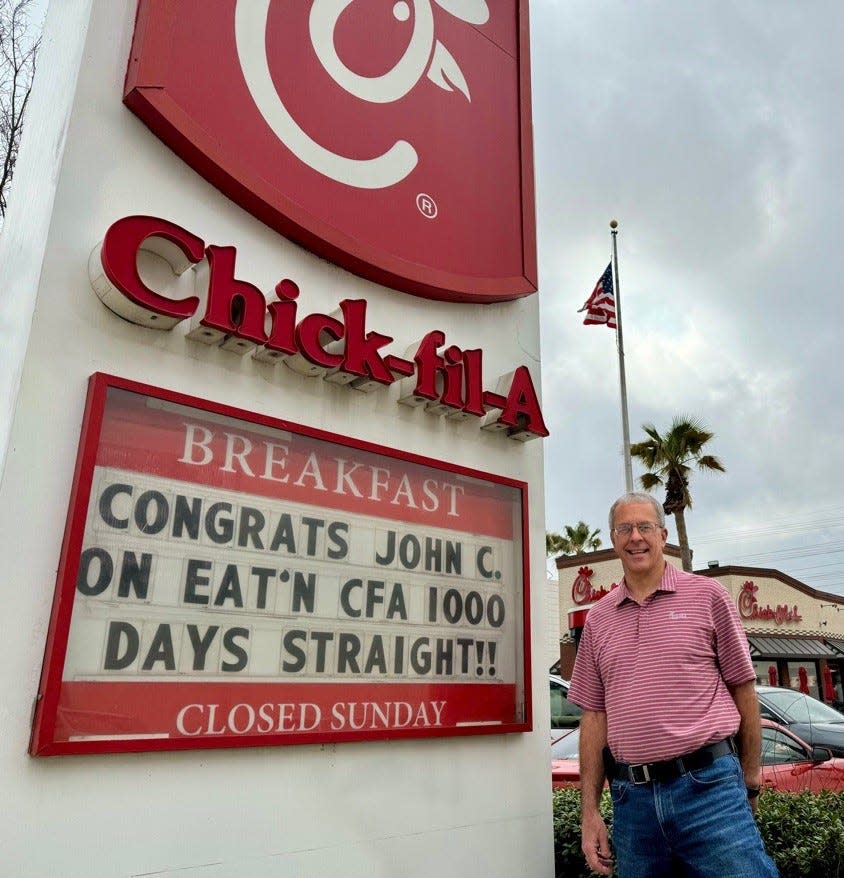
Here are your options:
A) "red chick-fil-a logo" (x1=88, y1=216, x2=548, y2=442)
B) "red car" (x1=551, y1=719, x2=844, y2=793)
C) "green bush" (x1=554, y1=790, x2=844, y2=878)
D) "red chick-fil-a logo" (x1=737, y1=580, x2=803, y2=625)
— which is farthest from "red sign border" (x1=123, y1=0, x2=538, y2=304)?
"red chick-fil-a logo" (x1=737, y1=580, x2=803, y2=625)

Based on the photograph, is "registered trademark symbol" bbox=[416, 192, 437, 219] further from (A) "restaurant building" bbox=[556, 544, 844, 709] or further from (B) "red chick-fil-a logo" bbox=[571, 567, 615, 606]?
(B) "red chick-fil-a logo" bbox=[571, 567, 615, 606]

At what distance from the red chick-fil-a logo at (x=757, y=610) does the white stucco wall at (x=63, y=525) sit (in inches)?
1025

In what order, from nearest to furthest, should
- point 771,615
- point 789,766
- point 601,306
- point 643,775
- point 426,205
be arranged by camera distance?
1. point 643,775
2. point 426,205
3. point 789,766
4. point 601,306
5. point 771,615

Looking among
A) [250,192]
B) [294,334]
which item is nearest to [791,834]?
[294,334]

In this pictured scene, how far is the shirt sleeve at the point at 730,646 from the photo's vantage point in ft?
11.3

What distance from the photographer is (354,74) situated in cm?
491

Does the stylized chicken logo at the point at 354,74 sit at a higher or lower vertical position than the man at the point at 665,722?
higher

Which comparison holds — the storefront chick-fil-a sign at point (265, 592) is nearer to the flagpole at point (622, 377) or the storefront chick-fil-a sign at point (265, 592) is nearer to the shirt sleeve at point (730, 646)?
the shirt sleeve at point (730, 646)

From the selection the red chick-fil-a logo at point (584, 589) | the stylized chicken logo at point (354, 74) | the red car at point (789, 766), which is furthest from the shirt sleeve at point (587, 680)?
the red chick-fil-a logo at point (584, 589)

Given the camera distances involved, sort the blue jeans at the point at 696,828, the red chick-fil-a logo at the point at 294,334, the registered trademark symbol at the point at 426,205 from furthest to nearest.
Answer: the registered trademark symbol at the point at 426,205, the red chick-fil-a logo at the point at 294,334, the blue jeans at the point at 696,828

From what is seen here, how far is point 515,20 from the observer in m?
6.11

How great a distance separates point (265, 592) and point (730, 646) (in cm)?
203

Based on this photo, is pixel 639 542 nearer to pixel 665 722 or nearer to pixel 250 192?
pixel 665 722

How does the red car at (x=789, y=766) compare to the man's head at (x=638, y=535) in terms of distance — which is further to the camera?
the red car at (x=789, y=766)
